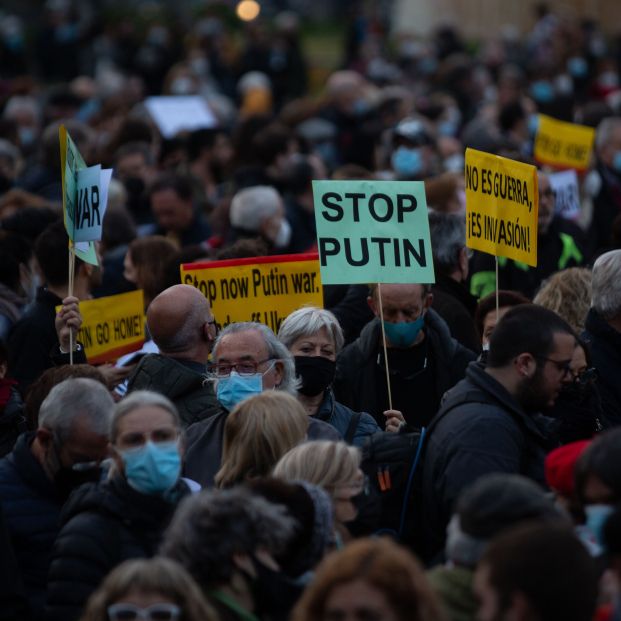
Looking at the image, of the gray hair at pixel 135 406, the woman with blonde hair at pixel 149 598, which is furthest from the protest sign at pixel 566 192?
the woman with blonde hair at pixel 149 598

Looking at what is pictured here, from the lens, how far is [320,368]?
7.20 m

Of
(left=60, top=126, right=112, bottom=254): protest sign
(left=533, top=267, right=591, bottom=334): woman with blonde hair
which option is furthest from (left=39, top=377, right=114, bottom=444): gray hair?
(left=533, top=267, right=591, bottom=334): woman with blonde hair

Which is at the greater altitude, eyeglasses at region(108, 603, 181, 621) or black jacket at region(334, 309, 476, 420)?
black jacket at region(334, 309, 476, 420)

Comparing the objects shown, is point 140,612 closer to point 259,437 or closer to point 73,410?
point 259,437

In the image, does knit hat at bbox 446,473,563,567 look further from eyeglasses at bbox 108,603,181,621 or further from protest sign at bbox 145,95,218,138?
protest sign at bbox 145,95,218,138

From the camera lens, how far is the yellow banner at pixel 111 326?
342 inches

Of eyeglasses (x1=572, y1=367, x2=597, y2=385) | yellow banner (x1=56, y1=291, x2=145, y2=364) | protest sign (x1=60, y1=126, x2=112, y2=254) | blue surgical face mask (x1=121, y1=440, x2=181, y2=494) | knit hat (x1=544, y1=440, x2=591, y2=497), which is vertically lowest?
knit hat (x1=544, y1=440, x2=591, y2=497)

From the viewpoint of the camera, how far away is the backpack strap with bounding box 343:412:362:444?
680cm

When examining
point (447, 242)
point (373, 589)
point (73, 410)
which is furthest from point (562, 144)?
point (373, 589)

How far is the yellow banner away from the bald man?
50.9 inches

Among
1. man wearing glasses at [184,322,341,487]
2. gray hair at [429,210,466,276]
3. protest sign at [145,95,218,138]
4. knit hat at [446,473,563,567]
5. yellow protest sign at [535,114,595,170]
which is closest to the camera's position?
knit hat at [446,473,563,567]

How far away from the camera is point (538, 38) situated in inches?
1299

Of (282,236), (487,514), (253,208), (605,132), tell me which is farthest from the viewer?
(605,132)

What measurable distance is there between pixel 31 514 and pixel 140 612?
144 cm
